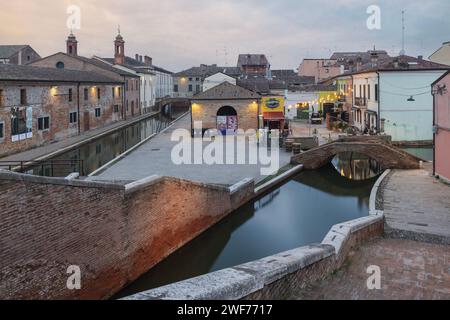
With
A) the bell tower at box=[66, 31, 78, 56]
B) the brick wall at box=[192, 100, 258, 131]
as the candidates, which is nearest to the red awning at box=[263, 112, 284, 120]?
the brick wall at box=[192, 100, 258, 131]

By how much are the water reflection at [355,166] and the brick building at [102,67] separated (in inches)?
1214

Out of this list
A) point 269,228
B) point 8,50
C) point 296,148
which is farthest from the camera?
point 8,50

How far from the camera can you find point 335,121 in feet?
136

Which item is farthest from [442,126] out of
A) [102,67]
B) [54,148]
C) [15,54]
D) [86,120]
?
[15,54]

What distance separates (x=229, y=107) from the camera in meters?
36.4

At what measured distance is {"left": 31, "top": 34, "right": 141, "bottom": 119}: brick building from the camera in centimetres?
4962

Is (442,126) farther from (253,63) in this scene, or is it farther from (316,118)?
(253,63)

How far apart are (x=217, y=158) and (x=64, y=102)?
15.9 m

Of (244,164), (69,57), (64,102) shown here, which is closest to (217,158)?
(244,164)

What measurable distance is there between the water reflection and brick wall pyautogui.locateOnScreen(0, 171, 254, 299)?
48.0ft

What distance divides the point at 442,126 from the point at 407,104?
517 inches

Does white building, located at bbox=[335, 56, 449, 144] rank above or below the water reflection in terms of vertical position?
above

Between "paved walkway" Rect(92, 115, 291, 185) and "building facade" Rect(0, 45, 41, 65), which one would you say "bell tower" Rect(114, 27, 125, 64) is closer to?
"building facade" Rect(0, 45, 41, 65)
